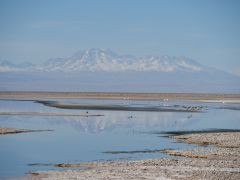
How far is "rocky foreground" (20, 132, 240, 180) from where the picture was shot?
1820cm

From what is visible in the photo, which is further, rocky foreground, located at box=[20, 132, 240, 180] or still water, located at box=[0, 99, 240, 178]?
still water, located at box=[0, 99, 240, 178]

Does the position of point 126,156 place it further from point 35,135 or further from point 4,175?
point 35,135

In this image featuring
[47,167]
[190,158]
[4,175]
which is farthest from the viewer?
[190,158]

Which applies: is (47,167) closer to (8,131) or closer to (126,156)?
(126,156)

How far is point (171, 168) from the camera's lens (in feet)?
64.7

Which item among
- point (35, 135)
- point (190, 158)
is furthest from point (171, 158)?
point (35, 135)

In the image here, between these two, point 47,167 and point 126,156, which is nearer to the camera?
point 47,167

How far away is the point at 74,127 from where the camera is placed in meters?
39.3

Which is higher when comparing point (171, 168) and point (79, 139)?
point (79, 139)

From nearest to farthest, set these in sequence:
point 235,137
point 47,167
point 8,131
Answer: point 47,167
point 235,137
point 8,131

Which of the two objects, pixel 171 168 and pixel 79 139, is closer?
pixel 171 168

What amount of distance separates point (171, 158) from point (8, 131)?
14089mm

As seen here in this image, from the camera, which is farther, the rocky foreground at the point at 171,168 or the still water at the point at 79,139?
the still water at the point at 79,139

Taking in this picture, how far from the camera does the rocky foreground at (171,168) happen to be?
1820 centimetres
